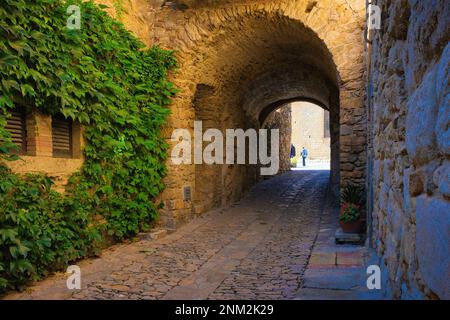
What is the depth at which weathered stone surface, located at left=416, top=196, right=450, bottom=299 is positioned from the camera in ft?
3.95

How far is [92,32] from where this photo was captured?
15.6 feet

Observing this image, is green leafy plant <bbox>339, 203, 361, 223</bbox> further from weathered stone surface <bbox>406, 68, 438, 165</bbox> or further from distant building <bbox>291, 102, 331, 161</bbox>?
distant building <bbox>291, 102, 331, 161</bbox>

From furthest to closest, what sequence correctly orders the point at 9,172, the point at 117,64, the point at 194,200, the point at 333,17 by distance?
the point at 194,200 → the point at 333,17 → the point at 117,64 → the point at 9,172

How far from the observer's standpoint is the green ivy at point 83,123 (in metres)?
3.45

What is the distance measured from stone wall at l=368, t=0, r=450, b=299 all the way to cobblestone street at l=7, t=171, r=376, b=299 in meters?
1.47

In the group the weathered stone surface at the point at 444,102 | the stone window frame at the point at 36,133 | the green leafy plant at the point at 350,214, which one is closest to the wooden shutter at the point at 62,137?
the stone window frame at the point at 36,133

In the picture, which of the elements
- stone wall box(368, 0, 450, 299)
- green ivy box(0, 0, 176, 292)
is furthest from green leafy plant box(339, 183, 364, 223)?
green ivy box(0, 0, 176, 292)

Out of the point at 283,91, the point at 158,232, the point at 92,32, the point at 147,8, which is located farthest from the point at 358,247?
the point at 283,91

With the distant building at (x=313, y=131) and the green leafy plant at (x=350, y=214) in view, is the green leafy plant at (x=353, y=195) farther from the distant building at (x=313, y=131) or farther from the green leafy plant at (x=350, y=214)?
the distant building at (x=313, y=131)

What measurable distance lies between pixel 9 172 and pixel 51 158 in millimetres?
657

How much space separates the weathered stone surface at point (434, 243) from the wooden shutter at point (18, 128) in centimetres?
383

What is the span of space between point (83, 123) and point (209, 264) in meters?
2.43
